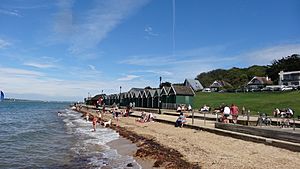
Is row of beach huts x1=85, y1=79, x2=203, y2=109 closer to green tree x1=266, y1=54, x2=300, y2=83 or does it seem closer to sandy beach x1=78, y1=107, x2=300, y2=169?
sandy beach x1=78, y1=107, x2=300, y2=169

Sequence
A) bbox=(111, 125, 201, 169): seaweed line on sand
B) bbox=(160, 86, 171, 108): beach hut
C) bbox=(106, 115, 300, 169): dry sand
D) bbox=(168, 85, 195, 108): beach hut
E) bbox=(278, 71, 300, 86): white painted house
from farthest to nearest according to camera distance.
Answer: bbox=(278, 71, 300, 86): white painted house < bbox=(160, 86, 171, 108): beach hut < bbox=(168, 85, 195, 108): beach hut < bbox=(111, 125, 201, 169): seaweed line on sand < bbox=(106, 115, 300, 169): dry sand

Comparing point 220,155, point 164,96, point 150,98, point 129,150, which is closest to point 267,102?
point 164,96

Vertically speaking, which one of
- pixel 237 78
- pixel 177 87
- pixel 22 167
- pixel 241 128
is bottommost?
pixel 22 167

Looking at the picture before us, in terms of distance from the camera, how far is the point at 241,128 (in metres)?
19.7

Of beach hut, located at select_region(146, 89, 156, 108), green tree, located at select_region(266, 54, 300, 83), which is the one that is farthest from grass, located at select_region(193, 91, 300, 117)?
green tree, located at select_region(266, 54, 300, 83)

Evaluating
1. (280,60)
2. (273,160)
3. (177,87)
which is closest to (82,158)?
(273,160)

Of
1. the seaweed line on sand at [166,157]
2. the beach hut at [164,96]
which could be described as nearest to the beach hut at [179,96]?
the beach hut at [164,96]

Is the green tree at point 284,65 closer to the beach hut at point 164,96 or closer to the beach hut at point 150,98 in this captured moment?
the beach hut at point 150,98

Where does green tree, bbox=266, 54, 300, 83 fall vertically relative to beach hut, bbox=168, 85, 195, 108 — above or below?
above

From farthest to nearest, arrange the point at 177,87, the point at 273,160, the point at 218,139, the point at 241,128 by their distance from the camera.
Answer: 1. the point at 177,87
2. the point at 241,128
3. the point at 218,139
4. the point at 273,160

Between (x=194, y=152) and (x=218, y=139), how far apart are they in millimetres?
3970

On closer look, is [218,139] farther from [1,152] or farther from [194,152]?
[1,152]

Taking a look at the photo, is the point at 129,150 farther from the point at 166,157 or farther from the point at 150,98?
the point at 150,98

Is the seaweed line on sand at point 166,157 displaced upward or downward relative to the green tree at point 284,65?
downward
